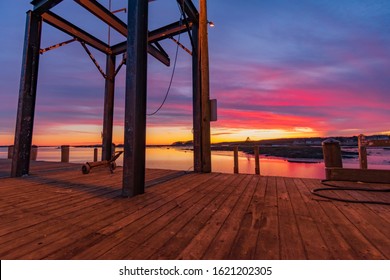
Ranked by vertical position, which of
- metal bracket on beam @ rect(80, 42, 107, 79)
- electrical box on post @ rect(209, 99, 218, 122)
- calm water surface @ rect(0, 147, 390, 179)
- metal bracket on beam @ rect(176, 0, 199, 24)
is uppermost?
metal bracket on beam @ rect(176, 0, 199, 24)

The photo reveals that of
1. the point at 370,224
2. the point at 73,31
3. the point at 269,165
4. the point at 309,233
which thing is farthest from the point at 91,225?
the point at 269,165

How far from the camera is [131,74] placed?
3312 millimetres

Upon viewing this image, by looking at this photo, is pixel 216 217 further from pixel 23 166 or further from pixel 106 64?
pixel 106 64

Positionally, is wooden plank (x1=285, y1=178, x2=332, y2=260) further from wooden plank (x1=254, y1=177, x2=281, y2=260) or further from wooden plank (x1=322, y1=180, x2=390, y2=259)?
wooden plank (x1=322, y1=180, x2=390, y2=259)

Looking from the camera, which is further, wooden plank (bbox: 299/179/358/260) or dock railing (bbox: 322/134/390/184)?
dock railing (bbox: 322/134/390/184)

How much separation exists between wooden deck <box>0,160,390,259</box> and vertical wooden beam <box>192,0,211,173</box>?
8.65 ft

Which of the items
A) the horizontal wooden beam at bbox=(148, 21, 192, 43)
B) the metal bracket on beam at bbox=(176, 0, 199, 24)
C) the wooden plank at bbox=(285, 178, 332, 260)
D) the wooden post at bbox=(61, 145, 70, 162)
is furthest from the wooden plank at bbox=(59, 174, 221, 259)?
the wooden post at bbox=(61, 145, 70, 162)

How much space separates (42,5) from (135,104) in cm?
482

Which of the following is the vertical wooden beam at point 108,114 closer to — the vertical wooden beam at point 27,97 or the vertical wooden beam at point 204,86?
the vertical wooden beam at point 27,97

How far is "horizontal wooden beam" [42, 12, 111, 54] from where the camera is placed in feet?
18.4

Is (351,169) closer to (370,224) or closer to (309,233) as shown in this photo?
(370,224)

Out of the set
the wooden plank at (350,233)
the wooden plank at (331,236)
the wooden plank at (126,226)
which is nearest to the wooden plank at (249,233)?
the wooden plank at (331,236)

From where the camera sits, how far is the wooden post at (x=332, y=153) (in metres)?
4.67

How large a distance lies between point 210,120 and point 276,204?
370 cm
